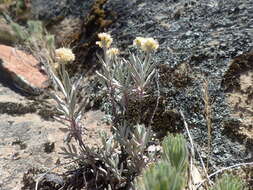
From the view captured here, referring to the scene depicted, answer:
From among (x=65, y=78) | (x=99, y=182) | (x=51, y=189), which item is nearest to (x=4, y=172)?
(x=51, y=189)

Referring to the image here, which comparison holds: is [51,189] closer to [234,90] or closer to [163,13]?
[234,90]

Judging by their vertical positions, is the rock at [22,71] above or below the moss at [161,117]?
above

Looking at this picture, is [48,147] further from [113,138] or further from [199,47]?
[199,47]

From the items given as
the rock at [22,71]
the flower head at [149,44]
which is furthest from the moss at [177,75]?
the rock at [22,71]

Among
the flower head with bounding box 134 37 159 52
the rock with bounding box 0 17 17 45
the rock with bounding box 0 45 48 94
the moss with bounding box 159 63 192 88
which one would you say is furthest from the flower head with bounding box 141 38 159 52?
the rock with bounding box 0 17 17 45

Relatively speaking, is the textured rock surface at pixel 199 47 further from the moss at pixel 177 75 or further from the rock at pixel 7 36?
the rock at pixel 7 36

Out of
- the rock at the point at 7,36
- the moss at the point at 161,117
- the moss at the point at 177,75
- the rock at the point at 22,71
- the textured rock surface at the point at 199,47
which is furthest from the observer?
the rock at the point at 7,36

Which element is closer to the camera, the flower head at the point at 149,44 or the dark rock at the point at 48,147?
the flower head at the point at 149,44

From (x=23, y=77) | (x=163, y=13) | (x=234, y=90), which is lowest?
(x=234, y=90)

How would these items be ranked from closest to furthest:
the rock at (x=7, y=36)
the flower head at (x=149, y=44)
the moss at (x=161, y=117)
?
the flower head at (x=149, y=44), the moss at (x=161, y=117), the rock at (x=7, y=36)
